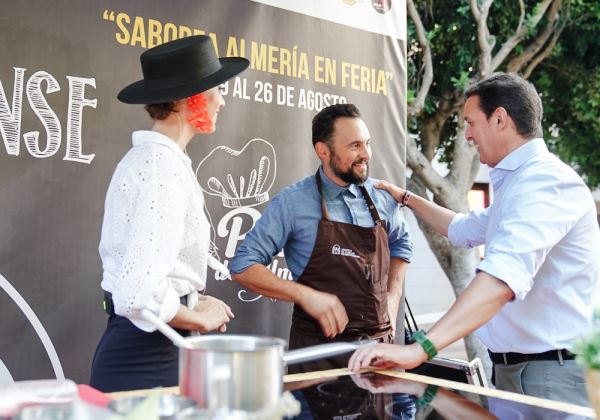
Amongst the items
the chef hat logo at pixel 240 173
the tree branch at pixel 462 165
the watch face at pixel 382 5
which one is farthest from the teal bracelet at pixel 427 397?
the tree branch at pixel 462 165

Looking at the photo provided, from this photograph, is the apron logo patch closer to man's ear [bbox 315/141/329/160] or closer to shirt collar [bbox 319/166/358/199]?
shirt collar [bbox 319/166/358/199]

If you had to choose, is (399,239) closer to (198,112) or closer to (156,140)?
(198,112)

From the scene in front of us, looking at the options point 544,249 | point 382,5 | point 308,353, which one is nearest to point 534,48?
point 382,5

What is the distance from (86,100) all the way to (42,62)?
7.9 inches

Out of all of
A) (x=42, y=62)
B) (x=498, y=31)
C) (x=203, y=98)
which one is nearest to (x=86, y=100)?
(x=42, y=62)

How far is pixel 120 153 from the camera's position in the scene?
2.44m

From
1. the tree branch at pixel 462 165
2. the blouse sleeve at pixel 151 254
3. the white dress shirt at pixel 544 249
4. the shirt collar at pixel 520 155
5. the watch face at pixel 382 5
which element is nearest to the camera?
the blouse sleeve at pixel 151 254

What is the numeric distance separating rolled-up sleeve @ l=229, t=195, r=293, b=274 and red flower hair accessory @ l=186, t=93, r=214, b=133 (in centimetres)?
77

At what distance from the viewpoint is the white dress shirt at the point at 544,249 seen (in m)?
1.61

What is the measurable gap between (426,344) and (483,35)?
13.5 feet

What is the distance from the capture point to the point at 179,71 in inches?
66.1

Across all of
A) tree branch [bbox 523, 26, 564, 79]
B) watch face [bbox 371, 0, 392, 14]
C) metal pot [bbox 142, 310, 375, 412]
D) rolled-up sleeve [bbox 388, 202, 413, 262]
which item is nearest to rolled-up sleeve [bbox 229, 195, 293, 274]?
rolled-up sleeve [bbox 388, 202, 413, 262]

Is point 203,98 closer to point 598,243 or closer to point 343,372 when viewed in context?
point 343,372

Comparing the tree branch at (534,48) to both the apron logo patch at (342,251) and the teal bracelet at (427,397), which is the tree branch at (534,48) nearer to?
the apron logo patch at (342,251)
